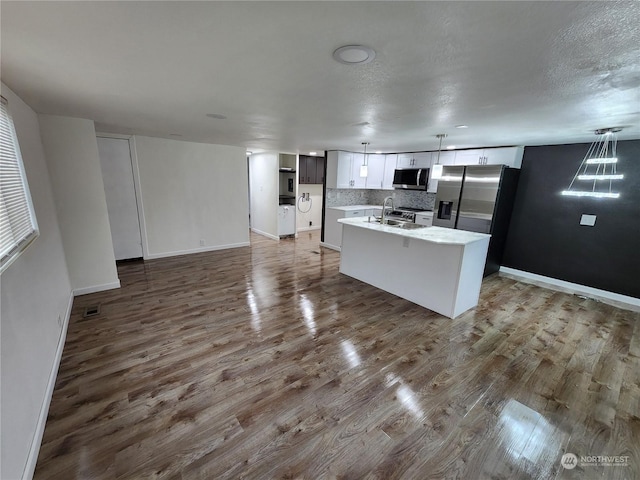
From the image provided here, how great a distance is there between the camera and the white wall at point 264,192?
6.50 m

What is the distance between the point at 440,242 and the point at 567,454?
1912 millimetres

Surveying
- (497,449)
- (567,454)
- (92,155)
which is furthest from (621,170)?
(92,155)

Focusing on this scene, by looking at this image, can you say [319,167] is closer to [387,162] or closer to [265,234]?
[387,162]

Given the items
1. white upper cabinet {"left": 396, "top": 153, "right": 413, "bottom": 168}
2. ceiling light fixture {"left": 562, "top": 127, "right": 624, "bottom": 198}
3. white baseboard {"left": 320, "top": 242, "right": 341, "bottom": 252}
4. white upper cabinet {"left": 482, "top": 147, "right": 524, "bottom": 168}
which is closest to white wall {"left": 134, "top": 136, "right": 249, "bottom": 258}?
white baseboard {"left": 320, "top": 242, "right": 341, "bottom": 252}

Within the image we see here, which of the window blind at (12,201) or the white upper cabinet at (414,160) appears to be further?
the white upper cabinet at (414,160)

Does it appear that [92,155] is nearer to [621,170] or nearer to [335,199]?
[335,199]

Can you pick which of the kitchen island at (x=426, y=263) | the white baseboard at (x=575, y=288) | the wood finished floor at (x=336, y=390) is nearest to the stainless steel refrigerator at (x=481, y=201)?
the white baseboard at (x=575, y=288)

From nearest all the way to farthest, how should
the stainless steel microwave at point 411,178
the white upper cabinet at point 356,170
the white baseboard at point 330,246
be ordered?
the stainless steel microwave at point 411,178, the white baseboard at point 330,246, the white upper cabinet at point 356,170

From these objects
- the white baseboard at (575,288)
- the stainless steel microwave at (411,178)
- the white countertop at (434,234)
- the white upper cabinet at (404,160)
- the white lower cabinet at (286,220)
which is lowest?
the white baseboard at (575,288)

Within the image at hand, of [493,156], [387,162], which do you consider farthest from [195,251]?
[493,156]

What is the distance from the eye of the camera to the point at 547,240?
4414mm

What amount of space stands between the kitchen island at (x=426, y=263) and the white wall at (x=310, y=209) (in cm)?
385

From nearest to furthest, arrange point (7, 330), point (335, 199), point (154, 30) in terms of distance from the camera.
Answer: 1. point (154, 30)
2. point (7, 330)
3. point (335, 199)

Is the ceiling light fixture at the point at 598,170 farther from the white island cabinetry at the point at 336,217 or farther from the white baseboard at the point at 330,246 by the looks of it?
the white baseboard at the point at 330,246
